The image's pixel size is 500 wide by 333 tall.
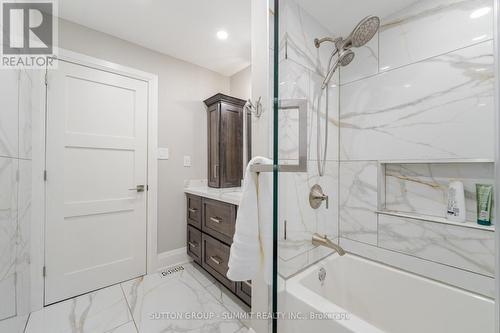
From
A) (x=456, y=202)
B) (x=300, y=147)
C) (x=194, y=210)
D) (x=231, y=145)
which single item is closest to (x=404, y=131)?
(x=456, y=202)

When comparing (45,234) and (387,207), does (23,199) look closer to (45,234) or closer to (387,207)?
(45,234)

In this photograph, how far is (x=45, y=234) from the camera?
1.45 meters

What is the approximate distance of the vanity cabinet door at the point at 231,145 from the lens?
2115mm

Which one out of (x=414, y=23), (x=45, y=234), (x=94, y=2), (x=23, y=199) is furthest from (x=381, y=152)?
(x=45, y=234)

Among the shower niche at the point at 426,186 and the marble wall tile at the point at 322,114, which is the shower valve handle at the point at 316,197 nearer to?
the marble wall tile at the point at 322,114

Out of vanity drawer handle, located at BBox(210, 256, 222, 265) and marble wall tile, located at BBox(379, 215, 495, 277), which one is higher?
marble wall tile, located at BBox(379, 215, 495, 277)

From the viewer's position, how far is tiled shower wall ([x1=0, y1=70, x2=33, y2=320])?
81 cm

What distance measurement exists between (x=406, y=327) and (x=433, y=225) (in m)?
0.54

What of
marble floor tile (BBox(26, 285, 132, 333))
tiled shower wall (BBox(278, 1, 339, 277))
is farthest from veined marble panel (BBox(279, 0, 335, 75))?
marble floor tile (BBox(26, 285, 132, 333))

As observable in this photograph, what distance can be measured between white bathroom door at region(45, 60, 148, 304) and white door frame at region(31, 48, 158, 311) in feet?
0.11

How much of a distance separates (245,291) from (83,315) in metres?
1.13

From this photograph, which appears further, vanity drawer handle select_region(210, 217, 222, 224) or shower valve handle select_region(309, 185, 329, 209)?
vanity drawer handle select_region(210, 217, 222, 224)

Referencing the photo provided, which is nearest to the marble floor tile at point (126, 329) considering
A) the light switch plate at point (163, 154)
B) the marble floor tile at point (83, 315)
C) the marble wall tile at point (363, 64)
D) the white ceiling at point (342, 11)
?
the marble floor tile at point (83, 315)

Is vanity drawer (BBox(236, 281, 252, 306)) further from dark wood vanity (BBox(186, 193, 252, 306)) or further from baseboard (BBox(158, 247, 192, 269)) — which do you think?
baseboard (BBox(158, 247, 192, 269))
